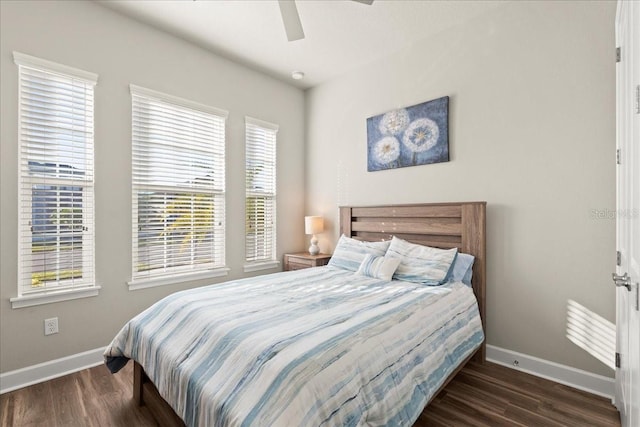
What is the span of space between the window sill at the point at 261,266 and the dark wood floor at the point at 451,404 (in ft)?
5.02

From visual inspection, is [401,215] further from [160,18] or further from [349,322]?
[160,18]

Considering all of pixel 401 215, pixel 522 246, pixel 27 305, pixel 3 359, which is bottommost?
pixel 3 359

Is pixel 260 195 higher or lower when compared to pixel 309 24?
lower

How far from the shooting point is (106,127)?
2697 millimetres

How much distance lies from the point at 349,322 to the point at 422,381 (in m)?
0.49

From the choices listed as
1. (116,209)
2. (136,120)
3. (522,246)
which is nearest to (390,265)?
(522,246)

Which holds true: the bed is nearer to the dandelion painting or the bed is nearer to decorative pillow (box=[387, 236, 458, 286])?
decorative pillow (box=[387, 236, 458, 286])

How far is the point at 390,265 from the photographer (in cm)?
272

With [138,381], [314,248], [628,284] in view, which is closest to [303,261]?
[314,248]

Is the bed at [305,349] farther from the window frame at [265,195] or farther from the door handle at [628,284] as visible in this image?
the window frame at [265,195]

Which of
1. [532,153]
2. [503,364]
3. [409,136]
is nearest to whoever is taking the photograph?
[532,153]

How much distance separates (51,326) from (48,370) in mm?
324

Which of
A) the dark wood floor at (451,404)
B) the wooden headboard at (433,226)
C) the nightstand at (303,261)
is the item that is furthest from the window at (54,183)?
the wooden headboard at (433,226)

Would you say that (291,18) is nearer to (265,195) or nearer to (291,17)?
(291,17)
